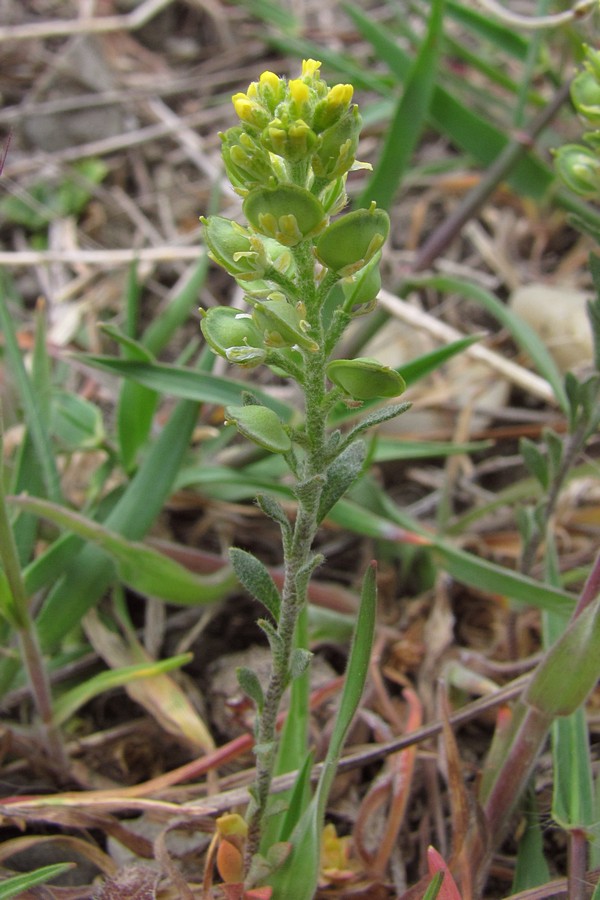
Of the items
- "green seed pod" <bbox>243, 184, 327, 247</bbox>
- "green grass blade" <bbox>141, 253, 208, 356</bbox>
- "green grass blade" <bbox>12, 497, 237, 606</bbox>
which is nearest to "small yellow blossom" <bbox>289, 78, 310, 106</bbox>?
"green seed pod" <bbox>243, 184, 327, 247</bbox>

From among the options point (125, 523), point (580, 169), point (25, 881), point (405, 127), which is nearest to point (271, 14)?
point (405, 127)

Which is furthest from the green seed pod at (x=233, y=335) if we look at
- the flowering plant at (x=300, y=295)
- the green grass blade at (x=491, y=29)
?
the green grass blade at (x=491, y=29)

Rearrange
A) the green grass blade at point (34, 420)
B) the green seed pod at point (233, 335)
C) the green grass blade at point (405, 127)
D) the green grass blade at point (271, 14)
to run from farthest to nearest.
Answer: the green grass blade at point (271, 14) → the green grass blade at point (405, 127) → the green grass blade at point (34, 420) → the green seed pod at point (233, 335)

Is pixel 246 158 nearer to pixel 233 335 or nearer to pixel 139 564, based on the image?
pixel 233 335

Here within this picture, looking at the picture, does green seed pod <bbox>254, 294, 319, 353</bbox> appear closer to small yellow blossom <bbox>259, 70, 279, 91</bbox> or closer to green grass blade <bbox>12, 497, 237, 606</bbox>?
small yellow blossom <bbox>259, 70, 279, 91</bbox>

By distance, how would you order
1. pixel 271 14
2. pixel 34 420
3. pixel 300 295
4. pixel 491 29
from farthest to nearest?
pixel 271 14, pixel 491 29, pixel 34 420, pixel 300 295

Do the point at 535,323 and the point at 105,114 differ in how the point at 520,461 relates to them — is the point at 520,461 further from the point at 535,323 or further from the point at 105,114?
the point at 105,114

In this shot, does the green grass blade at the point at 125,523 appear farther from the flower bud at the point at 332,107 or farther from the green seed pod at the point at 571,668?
the flower bud at the point at 332,107
